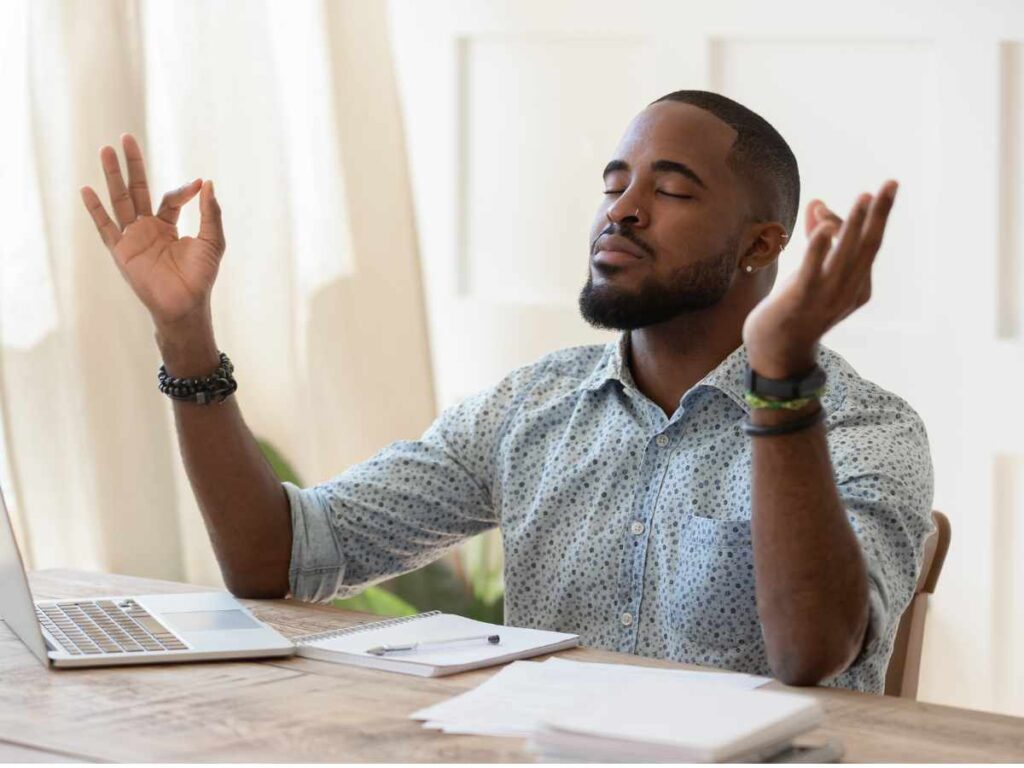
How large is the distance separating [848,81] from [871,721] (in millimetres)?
1594

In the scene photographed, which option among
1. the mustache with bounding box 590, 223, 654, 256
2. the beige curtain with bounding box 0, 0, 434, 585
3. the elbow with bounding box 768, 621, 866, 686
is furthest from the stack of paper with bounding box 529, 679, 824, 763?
the beige curtain with bounding box 0, 0, 434, 585

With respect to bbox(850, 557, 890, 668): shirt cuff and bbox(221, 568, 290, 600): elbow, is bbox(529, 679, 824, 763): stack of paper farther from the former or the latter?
bbox(221, 568, 290, 600): elbow

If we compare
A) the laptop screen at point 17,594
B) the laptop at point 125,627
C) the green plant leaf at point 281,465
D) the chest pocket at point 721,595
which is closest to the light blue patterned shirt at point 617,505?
the chest pocket at point 721,595

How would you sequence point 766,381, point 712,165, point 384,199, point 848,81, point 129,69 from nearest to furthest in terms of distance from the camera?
1. point 766,381
2. point 712,165
3. point 129,69
4. point 848,81
5. point 384,199

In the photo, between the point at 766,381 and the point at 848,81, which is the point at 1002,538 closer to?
the point at 848,81

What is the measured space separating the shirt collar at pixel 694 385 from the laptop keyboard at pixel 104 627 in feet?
1.88

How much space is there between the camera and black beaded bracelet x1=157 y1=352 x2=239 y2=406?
161 centimetres

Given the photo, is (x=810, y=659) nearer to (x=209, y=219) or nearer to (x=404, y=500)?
(x=404, y=500)

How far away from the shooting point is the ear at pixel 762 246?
5.50 ft

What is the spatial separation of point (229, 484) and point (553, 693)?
2.02 feet

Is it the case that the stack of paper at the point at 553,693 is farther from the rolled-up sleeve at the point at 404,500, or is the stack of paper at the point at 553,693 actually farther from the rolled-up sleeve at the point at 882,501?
the rolled-up sleeve at the point at 404,500

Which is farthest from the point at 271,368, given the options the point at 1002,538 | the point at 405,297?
the point at 1002,538

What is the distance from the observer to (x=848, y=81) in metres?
2.49

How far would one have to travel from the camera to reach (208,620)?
145cm
